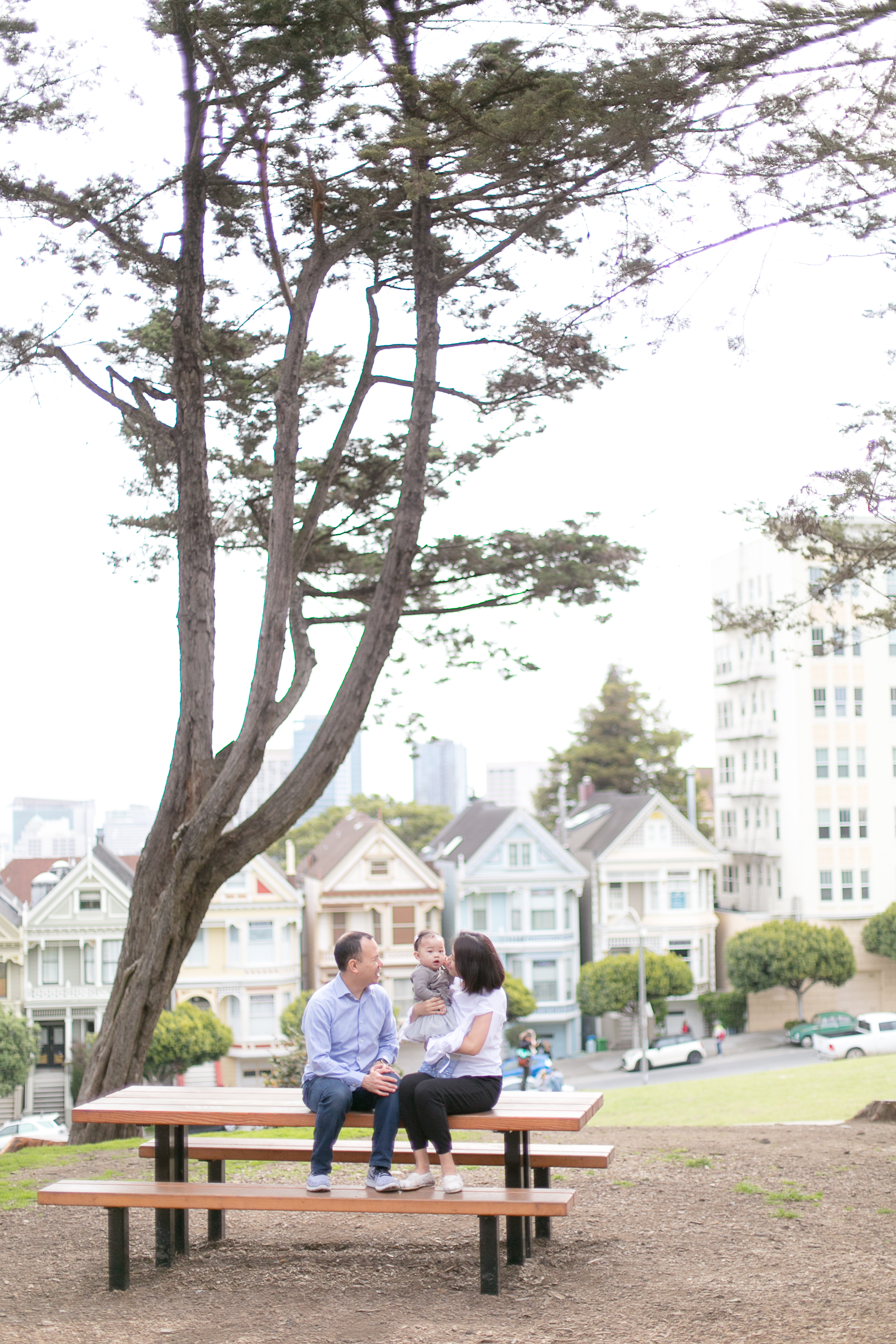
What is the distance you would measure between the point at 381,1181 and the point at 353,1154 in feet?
1.38

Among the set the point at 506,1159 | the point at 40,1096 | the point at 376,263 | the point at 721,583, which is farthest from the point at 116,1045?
the point at 721,583

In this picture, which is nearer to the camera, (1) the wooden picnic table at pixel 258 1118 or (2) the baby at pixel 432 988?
(1) the wooden picnic table at pixel 258 1118

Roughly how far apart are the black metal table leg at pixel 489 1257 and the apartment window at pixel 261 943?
35.9 metres

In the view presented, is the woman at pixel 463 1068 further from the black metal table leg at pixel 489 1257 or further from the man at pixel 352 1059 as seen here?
the black metal table leg at pixel 489 1257

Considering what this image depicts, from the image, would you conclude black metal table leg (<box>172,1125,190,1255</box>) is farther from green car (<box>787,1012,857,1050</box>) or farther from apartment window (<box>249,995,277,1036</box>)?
green car (<box>787,1012,857,1050</box>)

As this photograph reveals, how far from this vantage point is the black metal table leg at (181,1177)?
6.16m

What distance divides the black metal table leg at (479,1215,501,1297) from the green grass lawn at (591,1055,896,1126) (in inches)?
378

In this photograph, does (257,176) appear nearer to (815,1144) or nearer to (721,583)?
(815,1144)

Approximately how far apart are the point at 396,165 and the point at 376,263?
177 cm

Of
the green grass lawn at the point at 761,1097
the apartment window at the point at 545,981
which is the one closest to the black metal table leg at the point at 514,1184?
the green grass lawn at the point at 761,1097

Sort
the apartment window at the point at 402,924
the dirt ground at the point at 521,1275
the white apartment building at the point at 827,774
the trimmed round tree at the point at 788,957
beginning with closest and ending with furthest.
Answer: the dirt ground at the point at 521,1275 < the apartment window at the point at 402,924 < the trimmed round tree at the point at 788,957 < the white apartment building at the point at 827,774

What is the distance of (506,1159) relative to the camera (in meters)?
5.82

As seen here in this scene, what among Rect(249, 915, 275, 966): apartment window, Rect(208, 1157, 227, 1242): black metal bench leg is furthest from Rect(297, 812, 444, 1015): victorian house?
Rect(208, 1157, 227, 1242): black metal bench leg

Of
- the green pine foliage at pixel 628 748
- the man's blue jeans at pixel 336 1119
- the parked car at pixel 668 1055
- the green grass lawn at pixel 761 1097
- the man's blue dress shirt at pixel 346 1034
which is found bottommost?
the parked car at pixel 668 1055
